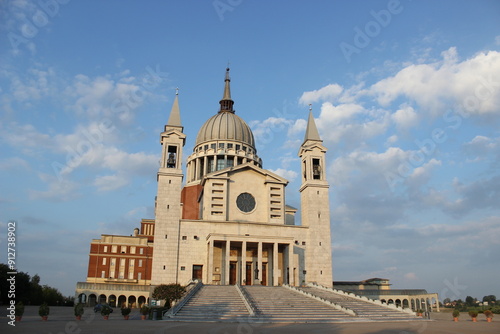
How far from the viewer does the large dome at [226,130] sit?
76312 mm

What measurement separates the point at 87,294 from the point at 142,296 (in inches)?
295

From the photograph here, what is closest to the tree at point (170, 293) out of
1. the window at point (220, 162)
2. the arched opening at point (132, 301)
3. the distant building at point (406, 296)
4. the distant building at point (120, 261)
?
the arched opening at point (132, 301)

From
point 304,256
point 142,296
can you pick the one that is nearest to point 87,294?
point 142,296

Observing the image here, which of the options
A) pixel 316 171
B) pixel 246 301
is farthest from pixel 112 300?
pixel 316 171

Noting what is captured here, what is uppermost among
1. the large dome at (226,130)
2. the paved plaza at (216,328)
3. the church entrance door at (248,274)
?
the large dome at (226,130)

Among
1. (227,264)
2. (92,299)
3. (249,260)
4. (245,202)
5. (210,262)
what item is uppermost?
(245,202)

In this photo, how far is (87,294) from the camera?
54.5 m

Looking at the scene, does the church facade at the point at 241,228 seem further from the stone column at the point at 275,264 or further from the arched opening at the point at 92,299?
the arched opening at the point at 92,299

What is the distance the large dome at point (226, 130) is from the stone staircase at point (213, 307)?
131 ft

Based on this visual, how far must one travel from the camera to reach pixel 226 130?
76562 millimetres

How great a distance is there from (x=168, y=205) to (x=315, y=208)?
18.9 meters

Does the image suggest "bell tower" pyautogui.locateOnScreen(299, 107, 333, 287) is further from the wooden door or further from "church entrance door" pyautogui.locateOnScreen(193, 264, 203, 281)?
"church entrance door" pyautogui.locateOnScreen(193, 264, 203, 281)

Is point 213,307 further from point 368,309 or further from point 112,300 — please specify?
point 112,300

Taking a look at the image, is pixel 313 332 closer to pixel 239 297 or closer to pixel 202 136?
pixel 239 297
